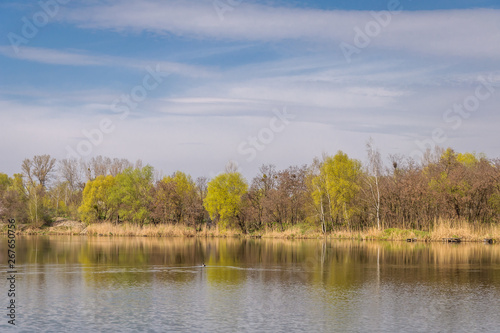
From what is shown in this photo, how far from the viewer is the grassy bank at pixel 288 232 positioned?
55.3 metres

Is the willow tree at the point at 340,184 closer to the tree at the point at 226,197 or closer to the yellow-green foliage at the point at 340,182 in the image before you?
the yellow-green foliage at the point at 340,182

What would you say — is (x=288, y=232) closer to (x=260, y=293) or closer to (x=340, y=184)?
(x=340, y=184)

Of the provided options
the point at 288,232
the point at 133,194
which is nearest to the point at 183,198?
the point at 133,194

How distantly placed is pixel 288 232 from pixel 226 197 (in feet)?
40.0

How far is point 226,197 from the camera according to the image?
7662 centimetres

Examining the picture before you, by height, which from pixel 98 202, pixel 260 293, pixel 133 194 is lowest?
pixel 260 293

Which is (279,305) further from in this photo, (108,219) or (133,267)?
(108,219)

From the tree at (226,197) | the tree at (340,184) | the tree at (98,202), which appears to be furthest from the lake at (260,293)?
the tree at (98,202)

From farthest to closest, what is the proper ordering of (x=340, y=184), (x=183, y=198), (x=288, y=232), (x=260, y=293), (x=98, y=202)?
(x=98, y=202)
(x=183, y=198)
(x=288, y=232)
(x=340, y=184)
(x=260, y=293)

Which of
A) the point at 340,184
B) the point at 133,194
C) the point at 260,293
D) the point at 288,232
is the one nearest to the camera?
the point at 260,293

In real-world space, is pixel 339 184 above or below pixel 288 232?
above

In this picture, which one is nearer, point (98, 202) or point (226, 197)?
point (226, 197)

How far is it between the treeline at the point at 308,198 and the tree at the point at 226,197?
144 millimetres

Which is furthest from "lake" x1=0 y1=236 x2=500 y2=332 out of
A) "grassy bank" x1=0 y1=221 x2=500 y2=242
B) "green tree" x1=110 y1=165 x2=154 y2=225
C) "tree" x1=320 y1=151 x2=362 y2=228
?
"green tree" x1=110 y1=165 x2=154 y2=225
